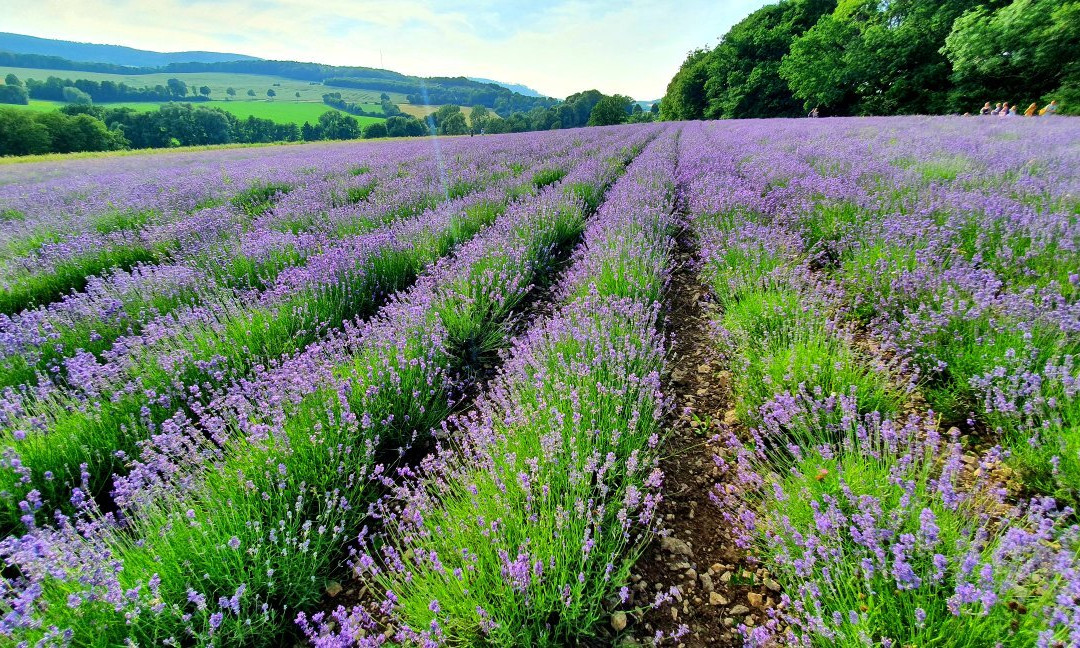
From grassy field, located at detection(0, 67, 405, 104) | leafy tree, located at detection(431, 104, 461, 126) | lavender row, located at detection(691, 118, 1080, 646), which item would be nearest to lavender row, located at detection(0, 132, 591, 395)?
lavender row, located at detection(691, 118, 1080, 646)

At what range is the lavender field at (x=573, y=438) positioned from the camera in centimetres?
138

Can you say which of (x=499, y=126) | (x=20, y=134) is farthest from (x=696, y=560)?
(x=20, y=134)

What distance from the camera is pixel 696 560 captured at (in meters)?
1.90

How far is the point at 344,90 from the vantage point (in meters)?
99.4

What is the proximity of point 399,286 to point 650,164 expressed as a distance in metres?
Result: 5.48

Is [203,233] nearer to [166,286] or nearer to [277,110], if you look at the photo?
[166,286]

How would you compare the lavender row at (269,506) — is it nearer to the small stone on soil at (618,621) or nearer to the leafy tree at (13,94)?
the small stone on soil at (618,621)

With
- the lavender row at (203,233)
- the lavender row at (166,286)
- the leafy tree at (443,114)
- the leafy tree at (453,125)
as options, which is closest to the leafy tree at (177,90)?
the leafy tree at (443,114)

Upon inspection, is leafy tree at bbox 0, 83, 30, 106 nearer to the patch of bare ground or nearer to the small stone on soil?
the patch of bare ground

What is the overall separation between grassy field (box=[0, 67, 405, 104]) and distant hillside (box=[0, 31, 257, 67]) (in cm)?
4864

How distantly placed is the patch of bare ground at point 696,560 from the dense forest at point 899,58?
919 inches

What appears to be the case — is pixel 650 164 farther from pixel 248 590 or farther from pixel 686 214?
pixel 248 590

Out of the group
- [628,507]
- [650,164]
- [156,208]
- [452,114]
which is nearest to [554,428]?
[628,507]

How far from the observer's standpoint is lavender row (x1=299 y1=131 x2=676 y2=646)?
4.69 ft
